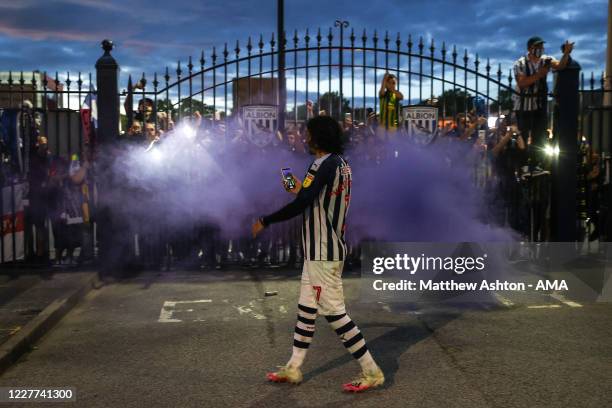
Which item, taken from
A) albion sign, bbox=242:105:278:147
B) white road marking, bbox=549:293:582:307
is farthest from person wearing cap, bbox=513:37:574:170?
albion sign, bbox=242:105:278:147

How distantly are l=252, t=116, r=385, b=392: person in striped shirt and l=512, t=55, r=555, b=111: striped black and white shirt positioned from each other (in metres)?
6.13

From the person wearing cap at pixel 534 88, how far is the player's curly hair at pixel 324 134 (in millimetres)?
6119

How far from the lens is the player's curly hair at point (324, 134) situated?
15.3 feet

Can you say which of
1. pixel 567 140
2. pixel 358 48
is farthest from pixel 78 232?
pixel 567 140

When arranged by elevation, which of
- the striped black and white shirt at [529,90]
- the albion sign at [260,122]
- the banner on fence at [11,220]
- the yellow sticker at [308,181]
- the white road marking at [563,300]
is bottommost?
the white road marking at [563,300]

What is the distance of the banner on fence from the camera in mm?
9492

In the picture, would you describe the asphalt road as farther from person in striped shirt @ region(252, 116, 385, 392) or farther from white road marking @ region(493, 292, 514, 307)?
person in striped shirt @ region(252, 116, 385, 392)

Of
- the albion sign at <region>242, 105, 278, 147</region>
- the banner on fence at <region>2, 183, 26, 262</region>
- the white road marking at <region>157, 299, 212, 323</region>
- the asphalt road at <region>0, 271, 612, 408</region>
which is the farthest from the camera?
the banner on fence at <region>2, 183, 26, 262</region>

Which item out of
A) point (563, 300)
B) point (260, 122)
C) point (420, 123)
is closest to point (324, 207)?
point (563, 300)

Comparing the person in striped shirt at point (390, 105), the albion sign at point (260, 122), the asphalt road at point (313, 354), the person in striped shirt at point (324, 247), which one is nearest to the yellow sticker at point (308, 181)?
the person in striped shirt at point (324, 247)

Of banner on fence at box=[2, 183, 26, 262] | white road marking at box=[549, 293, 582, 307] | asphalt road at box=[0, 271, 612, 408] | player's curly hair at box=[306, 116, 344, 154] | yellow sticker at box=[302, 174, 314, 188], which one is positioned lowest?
asphalt road at box=[0, 271, 612, 408]

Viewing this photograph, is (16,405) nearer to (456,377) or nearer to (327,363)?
(327,363)

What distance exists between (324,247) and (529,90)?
22.0 feet

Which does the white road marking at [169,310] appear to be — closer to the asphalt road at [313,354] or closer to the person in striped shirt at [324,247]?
the asphalt road at [313,354]
